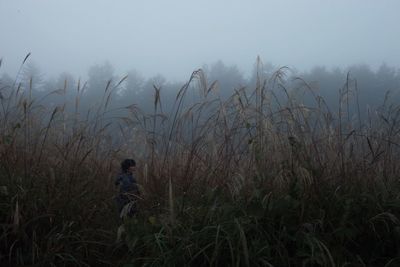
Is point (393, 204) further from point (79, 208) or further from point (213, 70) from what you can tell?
point (213, 70)

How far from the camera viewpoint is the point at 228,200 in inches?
114

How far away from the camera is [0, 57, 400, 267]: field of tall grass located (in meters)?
2.46

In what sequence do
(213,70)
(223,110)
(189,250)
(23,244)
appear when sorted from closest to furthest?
(189,250)
(23,244)
(223,110)
(213,70)

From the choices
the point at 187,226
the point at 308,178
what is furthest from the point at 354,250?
the point at 187,226

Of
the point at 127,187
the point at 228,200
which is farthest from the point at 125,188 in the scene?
the point at 228,200

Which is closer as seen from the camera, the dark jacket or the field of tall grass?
the field of tall grass

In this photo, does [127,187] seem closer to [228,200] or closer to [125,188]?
[125,188]

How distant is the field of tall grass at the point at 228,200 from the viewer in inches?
96.9

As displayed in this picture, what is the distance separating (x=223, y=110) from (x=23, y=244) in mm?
1627

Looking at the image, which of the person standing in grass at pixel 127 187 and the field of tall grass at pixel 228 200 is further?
the person standing in grass at pixel 127 187

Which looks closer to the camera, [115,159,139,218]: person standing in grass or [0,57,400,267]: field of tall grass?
[0,57,400,267]: field of tall grass

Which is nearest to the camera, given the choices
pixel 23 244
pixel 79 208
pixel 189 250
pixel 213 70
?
pixel 189 250

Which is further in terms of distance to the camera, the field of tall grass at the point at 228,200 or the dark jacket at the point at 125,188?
the dark jacket at the point at 125,188

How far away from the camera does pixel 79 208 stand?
295 centimetres
